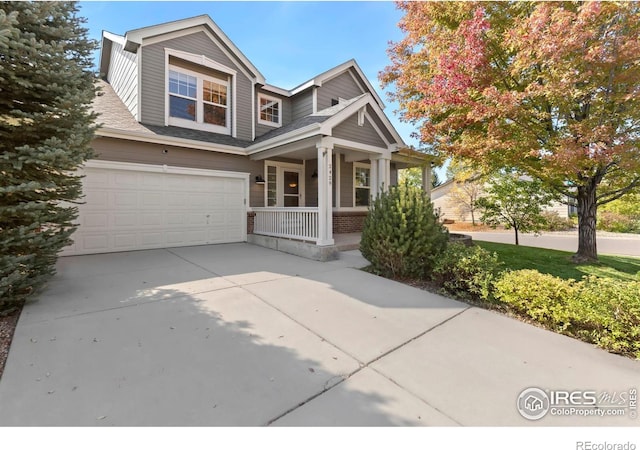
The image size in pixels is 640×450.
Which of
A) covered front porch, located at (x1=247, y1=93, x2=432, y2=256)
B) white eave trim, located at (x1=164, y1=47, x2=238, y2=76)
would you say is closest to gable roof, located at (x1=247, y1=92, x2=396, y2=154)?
Answer: covered front porch, located at (x1=247, y1=93, x2=432, y2=256)

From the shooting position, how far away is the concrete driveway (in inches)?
82.5

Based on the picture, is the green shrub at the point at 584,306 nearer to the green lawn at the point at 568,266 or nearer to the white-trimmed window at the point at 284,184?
the green lawn at the point at 568,266

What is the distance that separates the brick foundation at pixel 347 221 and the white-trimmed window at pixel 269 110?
14.9 ft

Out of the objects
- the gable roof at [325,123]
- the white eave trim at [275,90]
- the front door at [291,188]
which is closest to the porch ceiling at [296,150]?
Result: the gable roof at [325,123]

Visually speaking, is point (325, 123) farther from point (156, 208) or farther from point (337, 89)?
point (337, 89)

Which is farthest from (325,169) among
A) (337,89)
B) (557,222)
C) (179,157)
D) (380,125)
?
(557,222)

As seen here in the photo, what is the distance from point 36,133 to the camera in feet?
12.9

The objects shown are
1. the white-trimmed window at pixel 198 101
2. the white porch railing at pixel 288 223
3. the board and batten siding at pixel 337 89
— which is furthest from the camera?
the board and batten siding at pixel 337 89

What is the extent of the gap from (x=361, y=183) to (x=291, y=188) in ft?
10.0

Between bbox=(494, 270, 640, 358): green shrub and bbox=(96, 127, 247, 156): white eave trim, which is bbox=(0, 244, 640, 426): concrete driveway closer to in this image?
bbox=(494, 270, 640, 358): green shrub

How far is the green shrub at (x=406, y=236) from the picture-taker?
18.1ft

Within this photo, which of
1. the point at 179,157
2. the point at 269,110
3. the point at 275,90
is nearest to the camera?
the point at 179,157

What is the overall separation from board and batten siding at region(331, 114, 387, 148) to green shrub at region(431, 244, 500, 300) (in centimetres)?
419
